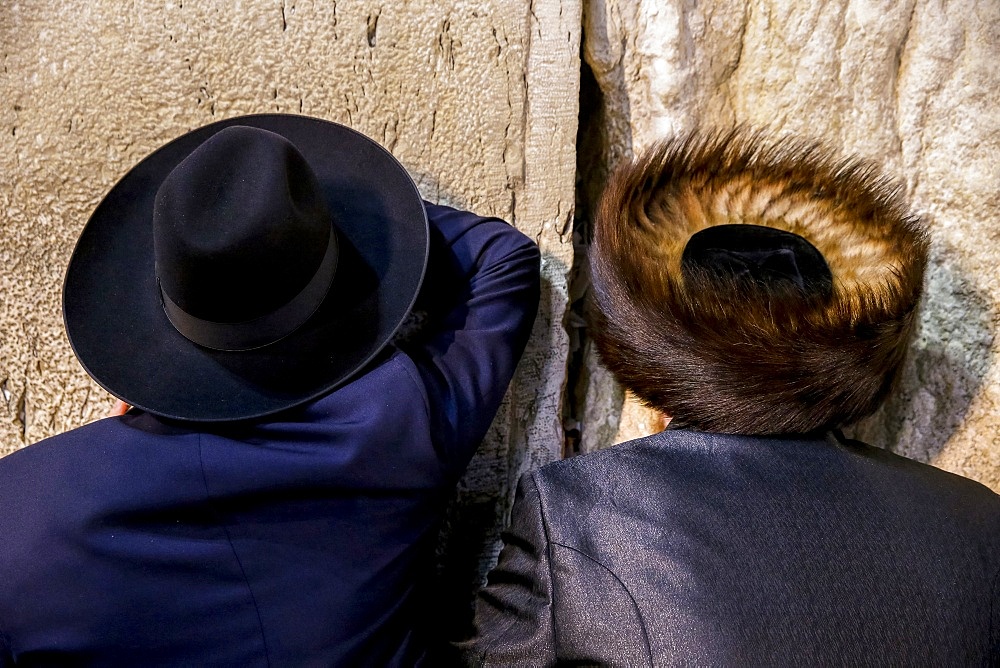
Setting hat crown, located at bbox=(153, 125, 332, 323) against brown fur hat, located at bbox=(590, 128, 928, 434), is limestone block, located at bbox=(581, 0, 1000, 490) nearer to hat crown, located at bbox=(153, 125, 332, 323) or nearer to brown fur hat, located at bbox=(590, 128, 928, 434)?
brown fur hat, located at bbox=(590, 128, 928, 434)

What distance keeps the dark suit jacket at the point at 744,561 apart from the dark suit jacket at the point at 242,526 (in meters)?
0.15

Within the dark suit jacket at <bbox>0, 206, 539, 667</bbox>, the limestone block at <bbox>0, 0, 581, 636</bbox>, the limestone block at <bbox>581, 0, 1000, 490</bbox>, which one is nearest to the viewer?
the dark suit jacket at <bbox>0, 206, 539, 667</bbox>

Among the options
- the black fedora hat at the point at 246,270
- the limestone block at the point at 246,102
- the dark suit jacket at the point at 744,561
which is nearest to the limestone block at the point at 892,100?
the limestone block at the point at 246,102

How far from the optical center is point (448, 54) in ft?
3.64

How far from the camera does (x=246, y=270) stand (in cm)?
76

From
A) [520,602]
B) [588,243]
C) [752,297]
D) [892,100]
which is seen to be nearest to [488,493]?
[520,602]

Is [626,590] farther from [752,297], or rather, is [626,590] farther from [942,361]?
[942,361]

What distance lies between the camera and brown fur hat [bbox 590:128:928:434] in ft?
2.76

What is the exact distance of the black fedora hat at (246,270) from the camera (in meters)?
0.77

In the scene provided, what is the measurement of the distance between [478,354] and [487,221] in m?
0.22

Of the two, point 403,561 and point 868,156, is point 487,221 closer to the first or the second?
point 403,561

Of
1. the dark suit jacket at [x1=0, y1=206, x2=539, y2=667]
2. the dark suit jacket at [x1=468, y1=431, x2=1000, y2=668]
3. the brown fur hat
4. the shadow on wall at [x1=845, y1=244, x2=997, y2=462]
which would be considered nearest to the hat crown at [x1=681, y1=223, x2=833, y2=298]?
the brown fur hat

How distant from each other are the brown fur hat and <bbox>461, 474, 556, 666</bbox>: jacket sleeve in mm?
230

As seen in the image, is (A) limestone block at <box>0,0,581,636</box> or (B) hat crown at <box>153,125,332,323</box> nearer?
(B) hat crown at <box>153,125,332,323</box>
